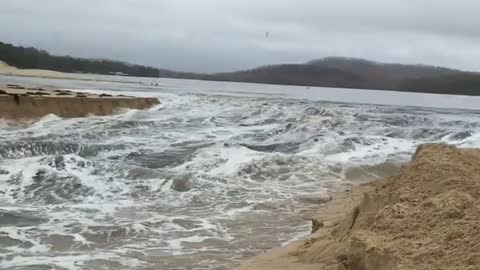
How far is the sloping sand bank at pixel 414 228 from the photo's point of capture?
10.9ft

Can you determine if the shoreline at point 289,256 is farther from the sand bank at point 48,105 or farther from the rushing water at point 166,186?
the sand bank at point 48,105

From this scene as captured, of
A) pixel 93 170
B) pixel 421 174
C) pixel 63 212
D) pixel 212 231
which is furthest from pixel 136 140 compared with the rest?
pixel 421 174

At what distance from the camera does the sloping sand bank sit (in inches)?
131

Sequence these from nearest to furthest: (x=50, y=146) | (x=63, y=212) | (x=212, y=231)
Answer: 1. (x=212, y=231)
2. (x=63, y=212)
3. (x=50, y=146)

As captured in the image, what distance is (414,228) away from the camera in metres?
3.78

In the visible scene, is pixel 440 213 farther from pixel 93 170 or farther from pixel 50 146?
pixel 50 146

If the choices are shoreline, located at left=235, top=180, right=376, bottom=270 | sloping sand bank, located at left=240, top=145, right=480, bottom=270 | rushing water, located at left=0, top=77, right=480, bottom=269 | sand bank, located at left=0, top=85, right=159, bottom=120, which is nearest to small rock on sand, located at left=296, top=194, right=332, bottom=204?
rushing water, located at left=0, top=77, right=480, bottom=269

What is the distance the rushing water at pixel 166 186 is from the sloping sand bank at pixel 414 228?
1008 mm

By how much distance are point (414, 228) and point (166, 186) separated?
22.8 feet

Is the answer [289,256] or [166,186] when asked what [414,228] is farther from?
[166,186]

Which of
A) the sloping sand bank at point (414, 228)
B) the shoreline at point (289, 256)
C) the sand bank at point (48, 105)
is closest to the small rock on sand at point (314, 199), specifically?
the shoreline at point (289, 256)

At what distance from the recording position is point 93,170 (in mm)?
11656

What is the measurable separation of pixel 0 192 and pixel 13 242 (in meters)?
3.18

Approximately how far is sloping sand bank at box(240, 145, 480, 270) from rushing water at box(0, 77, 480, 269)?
101 cm
